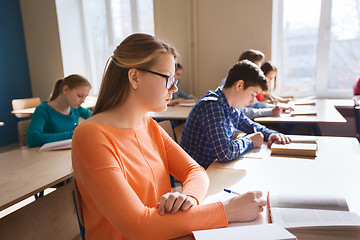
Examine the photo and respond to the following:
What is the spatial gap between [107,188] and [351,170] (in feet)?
3.42

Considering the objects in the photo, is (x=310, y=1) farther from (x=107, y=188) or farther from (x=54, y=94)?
(x=107, y=188)

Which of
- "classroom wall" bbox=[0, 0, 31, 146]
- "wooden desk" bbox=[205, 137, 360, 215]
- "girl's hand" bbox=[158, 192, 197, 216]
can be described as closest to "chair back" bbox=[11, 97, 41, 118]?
"classroom wall" bbox=[0, 0, 31, 146]

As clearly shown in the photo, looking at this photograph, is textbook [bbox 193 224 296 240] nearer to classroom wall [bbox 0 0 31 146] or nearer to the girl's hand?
the girl's hand

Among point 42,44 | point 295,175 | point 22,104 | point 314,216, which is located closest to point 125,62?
point 314,216

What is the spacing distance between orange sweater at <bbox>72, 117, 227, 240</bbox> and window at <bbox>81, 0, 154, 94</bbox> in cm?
413

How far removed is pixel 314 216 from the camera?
0.80m

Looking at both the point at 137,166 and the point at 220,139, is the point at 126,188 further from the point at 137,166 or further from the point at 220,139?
the point at 220,139

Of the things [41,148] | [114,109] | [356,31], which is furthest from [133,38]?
[356,31]

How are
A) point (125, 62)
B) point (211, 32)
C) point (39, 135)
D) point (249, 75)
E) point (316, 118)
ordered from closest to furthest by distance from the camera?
point (125, 62), point (249, 75), point (39, 135), point (316, 118), point (211, 32)

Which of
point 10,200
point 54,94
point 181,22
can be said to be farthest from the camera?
point 181,22

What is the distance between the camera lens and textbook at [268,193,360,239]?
2.44 ft

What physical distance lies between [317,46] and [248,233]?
153 inches

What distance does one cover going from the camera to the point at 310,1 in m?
3.88

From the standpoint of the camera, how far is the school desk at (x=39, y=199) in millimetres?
1321
